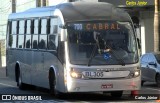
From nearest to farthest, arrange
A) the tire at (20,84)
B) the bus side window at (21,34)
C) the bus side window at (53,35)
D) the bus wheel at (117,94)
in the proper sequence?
1. the bus side window at (53,35)
2. the bus wheel at (117,94)
3. the bus side window at (21,34)
4. the tire at (20,84)

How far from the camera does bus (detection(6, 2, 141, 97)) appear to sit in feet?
54.3

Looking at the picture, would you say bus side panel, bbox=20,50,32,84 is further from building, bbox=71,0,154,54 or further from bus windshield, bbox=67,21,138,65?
building, bbox=71,0,154,54

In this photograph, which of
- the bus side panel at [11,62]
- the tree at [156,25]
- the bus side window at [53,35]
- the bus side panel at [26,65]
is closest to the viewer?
the bus side window at [53,35]

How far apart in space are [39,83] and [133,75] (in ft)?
13.9

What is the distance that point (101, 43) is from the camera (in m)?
17.0

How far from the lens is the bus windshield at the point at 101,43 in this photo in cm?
1672

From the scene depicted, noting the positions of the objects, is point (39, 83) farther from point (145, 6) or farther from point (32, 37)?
point (145, 6)

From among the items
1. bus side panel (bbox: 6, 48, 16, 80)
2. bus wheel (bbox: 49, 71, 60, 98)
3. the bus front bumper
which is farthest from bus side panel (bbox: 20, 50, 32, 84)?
the bus front bumper

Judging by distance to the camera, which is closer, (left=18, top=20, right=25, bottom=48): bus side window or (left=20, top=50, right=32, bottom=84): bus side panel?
(left=20, top=50, right=32, bottom=84): bus side panel

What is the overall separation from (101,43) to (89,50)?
46 centimetres

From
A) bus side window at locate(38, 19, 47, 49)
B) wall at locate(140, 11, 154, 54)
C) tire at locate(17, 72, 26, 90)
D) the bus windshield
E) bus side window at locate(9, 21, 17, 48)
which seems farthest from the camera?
wall at locate(140, 11, 154, 54)

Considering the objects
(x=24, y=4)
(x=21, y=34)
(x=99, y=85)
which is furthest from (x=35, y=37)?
(x=24, y=4)

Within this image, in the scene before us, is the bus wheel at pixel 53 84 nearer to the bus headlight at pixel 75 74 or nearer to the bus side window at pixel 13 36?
the bus headlight at pixel 75 74

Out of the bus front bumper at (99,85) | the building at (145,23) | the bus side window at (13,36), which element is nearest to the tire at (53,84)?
the bus front bumper at (99,85)
